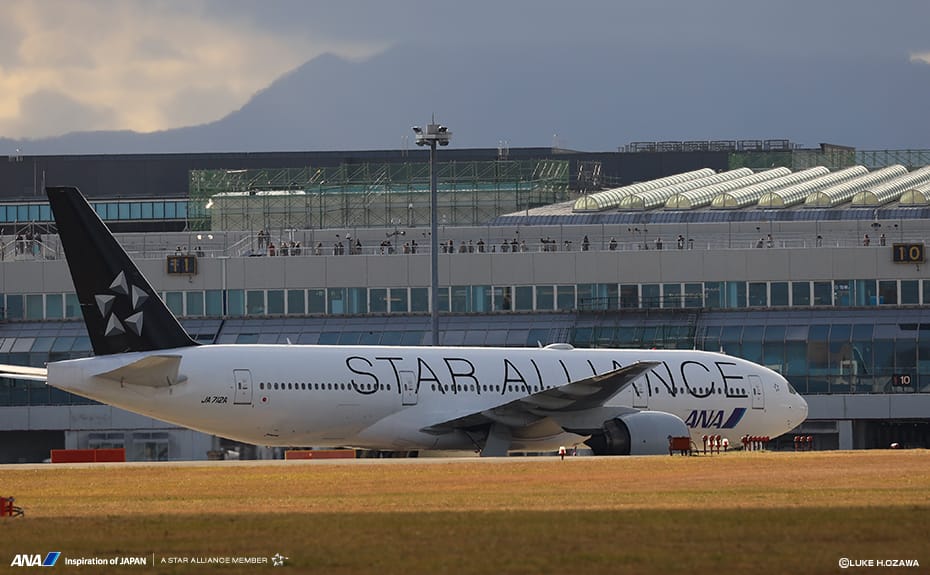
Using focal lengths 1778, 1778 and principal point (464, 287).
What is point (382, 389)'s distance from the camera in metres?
50.1

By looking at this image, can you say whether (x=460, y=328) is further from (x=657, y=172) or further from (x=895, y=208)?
(x=657, y=172)

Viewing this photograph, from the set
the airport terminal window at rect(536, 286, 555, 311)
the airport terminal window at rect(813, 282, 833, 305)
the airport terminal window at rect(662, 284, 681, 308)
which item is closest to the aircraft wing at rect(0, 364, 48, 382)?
the airport terminal window at rect(536, 286, 555, 311)

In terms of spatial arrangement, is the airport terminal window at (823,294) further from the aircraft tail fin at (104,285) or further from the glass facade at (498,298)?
the aircraft tail fin at (104,285)

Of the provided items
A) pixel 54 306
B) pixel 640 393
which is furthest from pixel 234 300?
pixel 640 393

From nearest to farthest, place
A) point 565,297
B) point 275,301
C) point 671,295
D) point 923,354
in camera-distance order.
→ point 923,354 < point 671,295 < point 565,297 < point 275,301

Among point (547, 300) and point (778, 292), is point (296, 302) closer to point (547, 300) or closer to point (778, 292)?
point (547, 300)

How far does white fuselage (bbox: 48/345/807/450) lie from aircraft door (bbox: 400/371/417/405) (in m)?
0.03

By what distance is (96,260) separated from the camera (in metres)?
46.4

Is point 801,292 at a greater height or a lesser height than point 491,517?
greater

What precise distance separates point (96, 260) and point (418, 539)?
2575 centimetres

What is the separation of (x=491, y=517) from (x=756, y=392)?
34.2 metres

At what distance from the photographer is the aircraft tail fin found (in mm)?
46062

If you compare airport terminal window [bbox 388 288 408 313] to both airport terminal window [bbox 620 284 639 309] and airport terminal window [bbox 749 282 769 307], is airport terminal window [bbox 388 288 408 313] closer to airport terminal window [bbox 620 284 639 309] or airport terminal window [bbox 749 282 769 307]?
airport terminal window [bbox 620 284 639 309]

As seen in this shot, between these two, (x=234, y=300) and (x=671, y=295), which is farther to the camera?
(x=234, y=300)
